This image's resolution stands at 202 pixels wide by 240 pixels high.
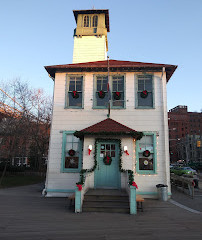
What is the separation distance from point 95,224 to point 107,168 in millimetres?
4565

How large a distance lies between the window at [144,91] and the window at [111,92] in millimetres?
952

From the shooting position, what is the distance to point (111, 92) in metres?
12.5

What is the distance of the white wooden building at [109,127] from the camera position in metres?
10.8

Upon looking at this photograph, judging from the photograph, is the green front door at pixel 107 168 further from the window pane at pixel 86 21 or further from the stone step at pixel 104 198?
the window pane at pixel 86 21

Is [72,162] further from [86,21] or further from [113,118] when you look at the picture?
[86,21]

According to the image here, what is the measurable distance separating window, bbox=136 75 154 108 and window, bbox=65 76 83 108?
11.3 ft

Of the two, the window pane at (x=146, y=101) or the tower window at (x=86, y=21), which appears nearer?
the window pane at (x=146, y=101)

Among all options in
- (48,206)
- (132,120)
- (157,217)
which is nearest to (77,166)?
(48,206)

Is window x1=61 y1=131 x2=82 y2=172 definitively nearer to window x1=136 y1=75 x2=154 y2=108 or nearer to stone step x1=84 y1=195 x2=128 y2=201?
stone step x1=84 y1=195 x2=128 y2=201

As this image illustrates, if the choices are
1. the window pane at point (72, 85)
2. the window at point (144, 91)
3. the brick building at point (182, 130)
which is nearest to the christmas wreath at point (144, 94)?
the window at point (144, 91)

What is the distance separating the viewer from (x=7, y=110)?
1967 centimetres

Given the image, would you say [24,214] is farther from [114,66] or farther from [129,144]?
[114,66]

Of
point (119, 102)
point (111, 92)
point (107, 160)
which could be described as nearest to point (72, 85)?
point (111, 92)

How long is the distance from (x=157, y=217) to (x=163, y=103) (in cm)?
672
